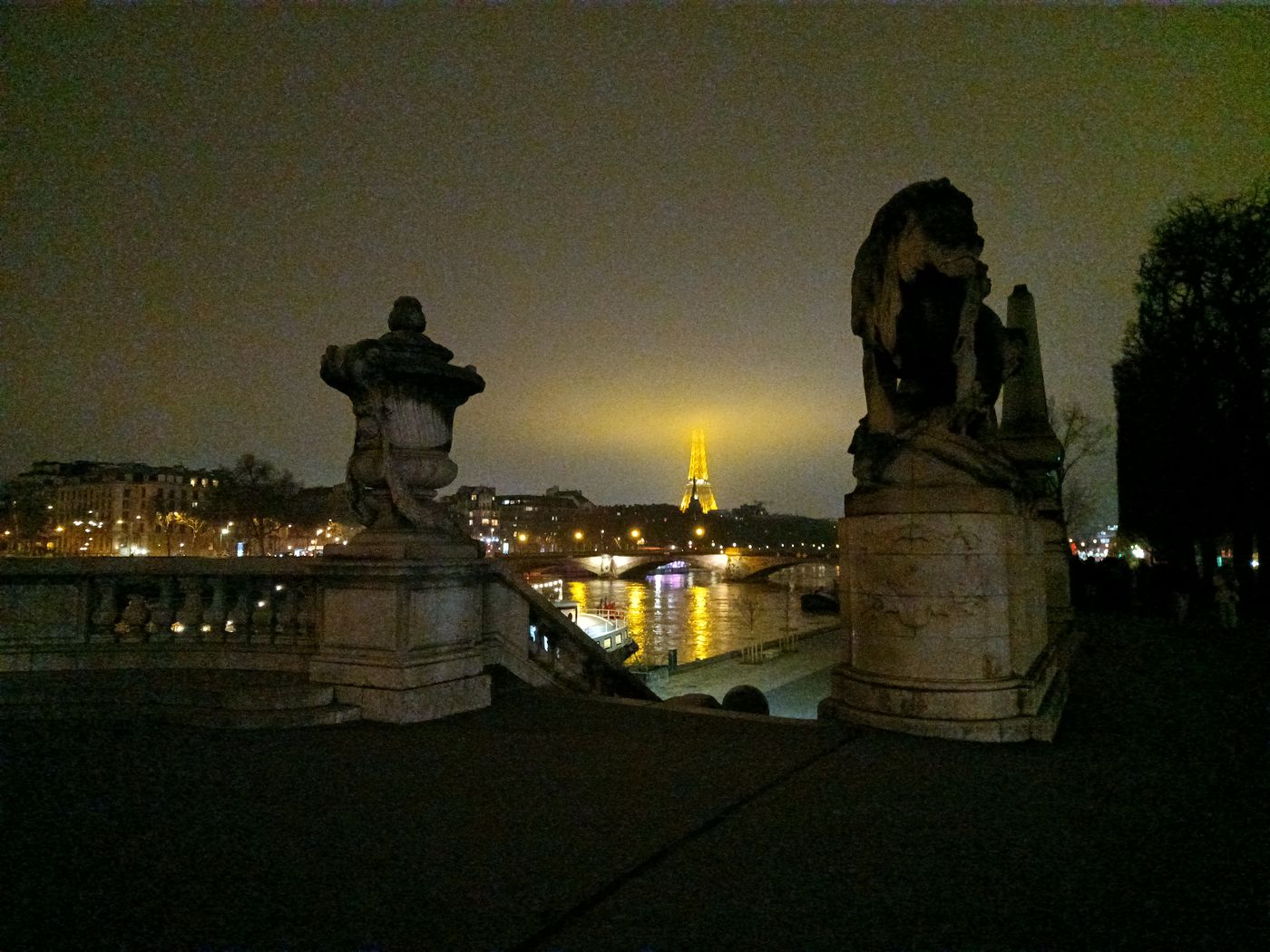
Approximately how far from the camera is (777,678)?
2323 cm

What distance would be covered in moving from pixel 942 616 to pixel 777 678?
736 inches

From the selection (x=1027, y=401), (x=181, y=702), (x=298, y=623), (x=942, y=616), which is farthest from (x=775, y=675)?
(x=181, y=702)

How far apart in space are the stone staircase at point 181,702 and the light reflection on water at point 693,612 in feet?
78.3

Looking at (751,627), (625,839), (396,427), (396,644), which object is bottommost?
(751,627)

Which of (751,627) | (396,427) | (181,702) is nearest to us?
(181,702)

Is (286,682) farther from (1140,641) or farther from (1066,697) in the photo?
(1140,641)

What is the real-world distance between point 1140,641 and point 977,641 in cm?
918

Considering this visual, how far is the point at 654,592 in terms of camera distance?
298 feet

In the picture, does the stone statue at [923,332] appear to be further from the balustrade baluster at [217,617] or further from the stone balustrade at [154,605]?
the balustrade baluster at [217,617]

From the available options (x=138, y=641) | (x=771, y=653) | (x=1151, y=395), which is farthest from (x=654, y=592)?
(x=138, y=641)

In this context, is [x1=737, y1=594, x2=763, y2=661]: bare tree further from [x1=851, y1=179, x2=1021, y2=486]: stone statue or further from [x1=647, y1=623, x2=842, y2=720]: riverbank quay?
[x1=851, y1=179, x2=1021, y2=486]: stone statue

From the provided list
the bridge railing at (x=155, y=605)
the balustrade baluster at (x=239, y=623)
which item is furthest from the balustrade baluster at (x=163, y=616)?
the balustrade baluster at (x=239, y=623)

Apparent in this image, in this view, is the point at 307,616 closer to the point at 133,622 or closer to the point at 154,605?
the point at 154,605

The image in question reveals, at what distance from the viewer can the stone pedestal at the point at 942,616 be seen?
5246 millimetres
